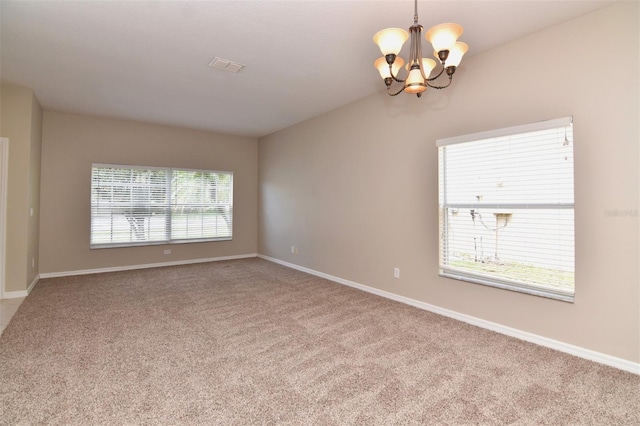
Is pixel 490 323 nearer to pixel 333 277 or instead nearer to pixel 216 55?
pixel 333 277

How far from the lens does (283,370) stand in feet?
7.36

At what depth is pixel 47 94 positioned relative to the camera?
419cm

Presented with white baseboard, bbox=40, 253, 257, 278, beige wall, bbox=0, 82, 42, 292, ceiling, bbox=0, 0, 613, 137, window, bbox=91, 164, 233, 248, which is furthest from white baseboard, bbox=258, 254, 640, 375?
beige wall, bbox=0, 82, 42, 292

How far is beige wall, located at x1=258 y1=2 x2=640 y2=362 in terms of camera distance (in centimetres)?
229

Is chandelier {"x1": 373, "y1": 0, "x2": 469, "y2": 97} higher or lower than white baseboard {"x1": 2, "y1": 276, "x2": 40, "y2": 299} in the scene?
higher

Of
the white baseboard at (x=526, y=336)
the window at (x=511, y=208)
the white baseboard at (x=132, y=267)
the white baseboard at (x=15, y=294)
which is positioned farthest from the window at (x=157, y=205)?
the window at (x=511, y=208)

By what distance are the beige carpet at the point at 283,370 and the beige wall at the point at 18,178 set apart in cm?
86

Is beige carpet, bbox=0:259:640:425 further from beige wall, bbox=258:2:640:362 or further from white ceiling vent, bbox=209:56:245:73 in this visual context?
white ceiling vent, bbox=209:56:245:73

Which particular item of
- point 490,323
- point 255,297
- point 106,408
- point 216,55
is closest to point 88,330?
point 106,408

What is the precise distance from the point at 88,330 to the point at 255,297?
176 cm

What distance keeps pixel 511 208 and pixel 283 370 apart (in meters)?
2.48

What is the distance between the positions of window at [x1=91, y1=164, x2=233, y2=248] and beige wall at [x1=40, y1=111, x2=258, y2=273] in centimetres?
13

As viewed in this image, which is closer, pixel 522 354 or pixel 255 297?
pixel 522 354

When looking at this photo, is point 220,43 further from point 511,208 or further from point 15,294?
point 15,294
